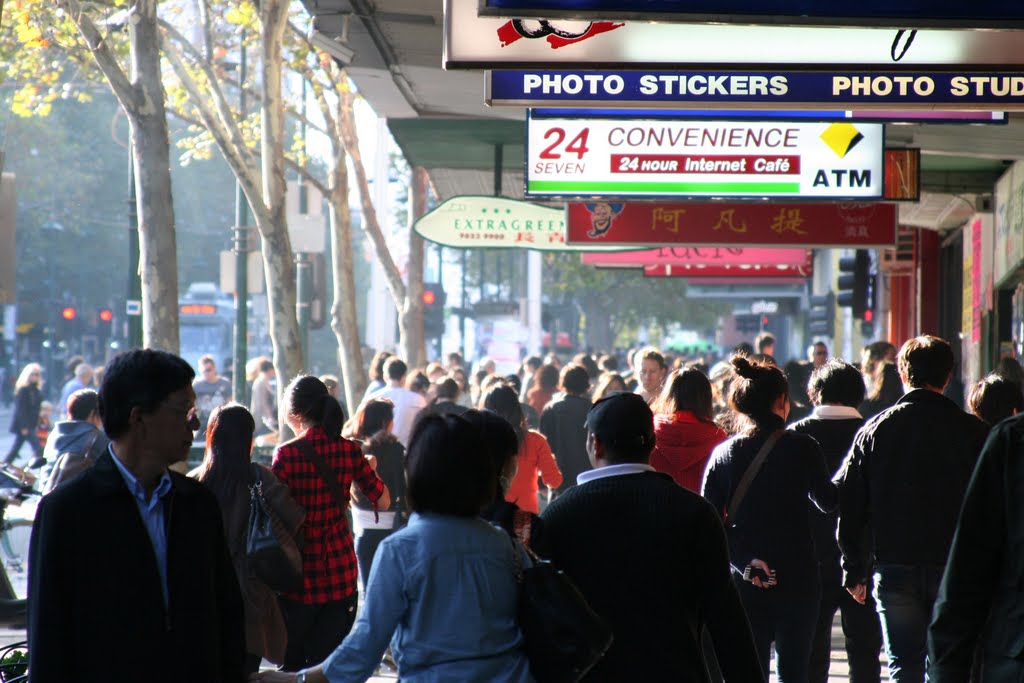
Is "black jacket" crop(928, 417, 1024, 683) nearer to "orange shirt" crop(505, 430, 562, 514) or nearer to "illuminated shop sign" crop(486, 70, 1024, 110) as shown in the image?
"illuminated shop sign" crop(486, 70, 1024, 110)

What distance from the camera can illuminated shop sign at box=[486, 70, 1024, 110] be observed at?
5.98 metres

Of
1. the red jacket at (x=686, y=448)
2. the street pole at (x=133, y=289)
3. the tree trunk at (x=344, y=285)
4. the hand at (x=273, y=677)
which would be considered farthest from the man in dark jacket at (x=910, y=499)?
the tree trunk at (x=344, y=285)

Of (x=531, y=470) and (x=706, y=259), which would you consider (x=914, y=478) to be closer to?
(x=531, y=470)

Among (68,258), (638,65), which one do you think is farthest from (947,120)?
(68,258)

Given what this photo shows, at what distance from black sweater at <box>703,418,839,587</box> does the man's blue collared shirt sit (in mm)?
3306

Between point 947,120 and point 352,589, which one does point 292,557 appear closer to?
point 352,589

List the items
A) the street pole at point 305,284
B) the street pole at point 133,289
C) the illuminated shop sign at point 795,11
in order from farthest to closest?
the street pole at point 305,284 < the street pole at point 133,289 < the illuminated shop sign at point 795,11

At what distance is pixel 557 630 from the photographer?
12.5 ft

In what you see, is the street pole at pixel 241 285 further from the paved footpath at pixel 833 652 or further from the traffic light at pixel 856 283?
the paved footpath at pixel 833 652

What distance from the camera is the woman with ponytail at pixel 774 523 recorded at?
21.4 ft

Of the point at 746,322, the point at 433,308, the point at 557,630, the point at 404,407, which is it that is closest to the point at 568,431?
the point at 404,407

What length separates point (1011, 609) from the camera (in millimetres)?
3465

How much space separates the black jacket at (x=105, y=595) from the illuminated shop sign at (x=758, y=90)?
2855 millimetres

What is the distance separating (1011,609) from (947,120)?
4701mm
